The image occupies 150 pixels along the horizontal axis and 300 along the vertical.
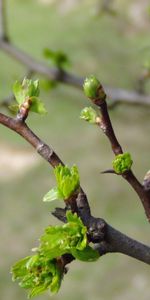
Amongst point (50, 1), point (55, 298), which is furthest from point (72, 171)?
point (50, 1)

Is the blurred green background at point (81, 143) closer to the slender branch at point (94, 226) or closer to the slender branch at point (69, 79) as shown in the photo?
the slender branch at point (69, 79)

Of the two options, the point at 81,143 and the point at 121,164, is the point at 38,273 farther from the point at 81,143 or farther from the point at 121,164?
the point at 81,143

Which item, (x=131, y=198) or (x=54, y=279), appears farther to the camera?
(x=131, y=198)

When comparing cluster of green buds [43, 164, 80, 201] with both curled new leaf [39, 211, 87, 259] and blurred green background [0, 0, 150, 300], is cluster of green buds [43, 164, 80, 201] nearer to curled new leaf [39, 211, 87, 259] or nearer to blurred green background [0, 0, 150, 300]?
curled new leaf [39, 211, 87, 259]

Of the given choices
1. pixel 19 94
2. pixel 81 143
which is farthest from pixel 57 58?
pixel 19 94

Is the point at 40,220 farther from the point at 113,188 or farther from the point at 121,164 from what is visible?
the point at 121,164

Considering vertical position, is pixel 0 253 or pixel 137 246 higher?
pixel 0 253
